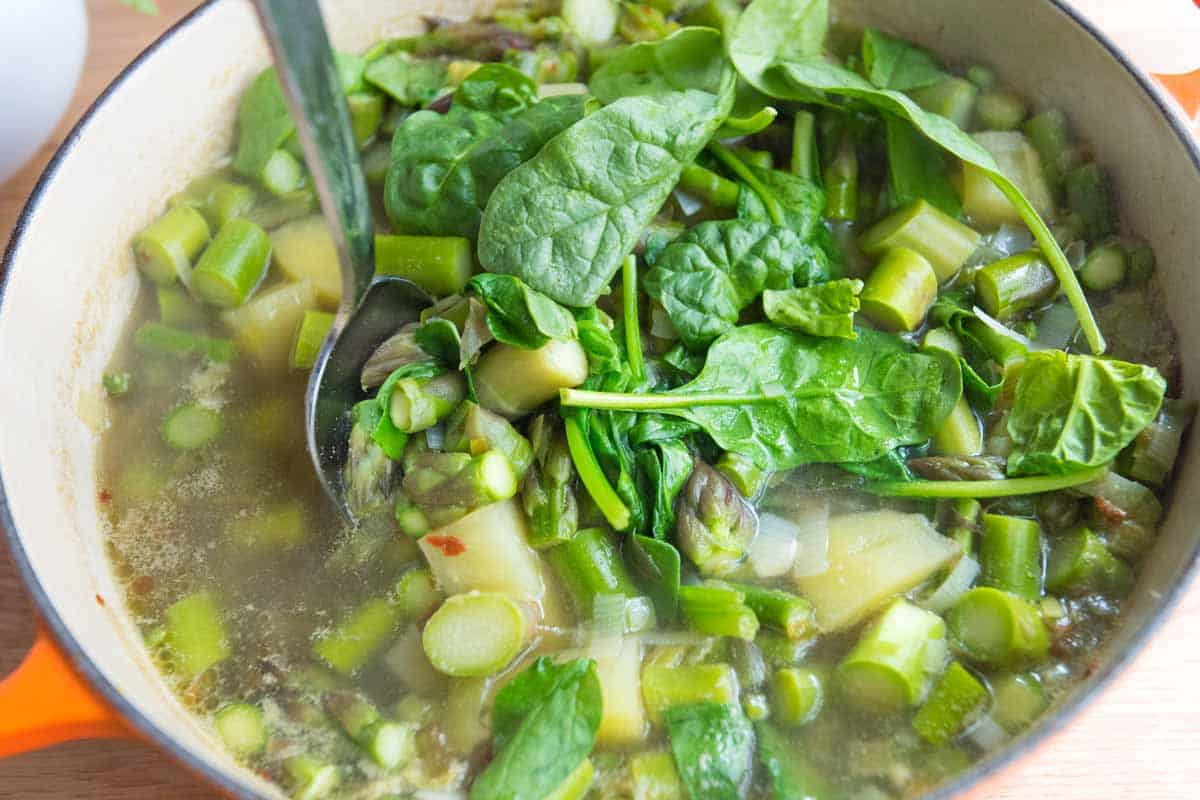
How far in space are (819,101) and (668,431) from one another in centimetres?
69

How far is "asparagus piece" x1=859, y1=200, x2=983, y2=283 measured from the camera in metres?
1.71

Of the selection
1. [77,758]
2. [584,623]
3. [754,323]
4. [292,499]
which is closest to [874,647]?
[584,623]

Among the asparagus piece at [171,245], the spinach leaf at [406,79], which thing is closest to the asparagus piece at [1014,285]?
the spinach leaf at [406,79]

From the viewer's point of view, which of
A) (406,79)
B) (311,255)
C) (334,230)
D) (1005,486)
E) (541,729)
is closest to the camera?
(541,729)

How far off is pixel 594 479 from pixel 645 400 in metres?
0.14

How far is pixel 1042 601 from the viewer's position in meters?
1.43

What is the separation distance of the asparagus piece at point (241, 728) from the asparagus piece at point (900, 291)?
108 cm

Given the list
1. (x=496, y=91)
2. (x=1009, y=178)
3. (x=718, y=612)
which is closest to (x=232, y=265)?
(x=496, y=91)

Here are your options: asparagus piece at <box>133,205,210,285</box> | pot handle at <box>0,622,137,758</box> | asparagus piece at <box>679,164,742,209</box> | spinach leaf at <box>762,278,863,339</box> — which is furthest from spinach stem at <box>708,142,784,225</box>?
pot handle at <box>0,622,137,758</box>

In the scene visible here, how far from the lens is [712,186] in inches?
69.2

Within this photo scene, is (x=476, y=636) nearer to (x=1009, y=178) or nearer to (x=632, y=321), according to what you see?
(x=632, y=321)

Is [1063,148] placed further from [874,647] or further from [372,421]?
[372,421]

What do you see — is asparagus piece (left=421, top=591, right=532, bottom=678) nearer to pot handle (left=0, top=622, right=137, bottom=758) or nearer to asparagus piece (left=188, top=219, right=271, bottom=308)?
pot handle (left=0, top=622, right=137, bottom=758)

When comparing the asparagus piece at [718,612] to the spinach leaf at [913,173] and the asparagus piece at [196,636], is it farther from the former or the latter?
the spinach leaf at [913,173]
